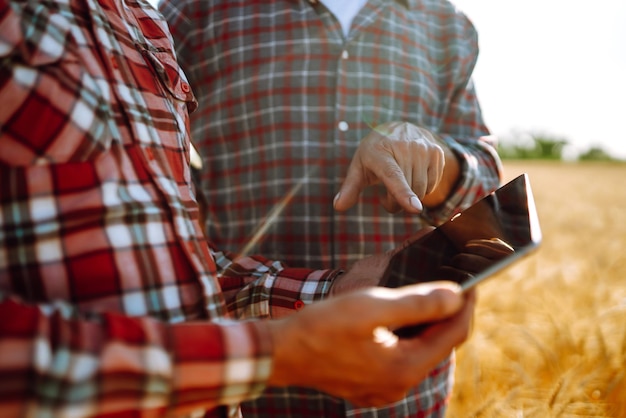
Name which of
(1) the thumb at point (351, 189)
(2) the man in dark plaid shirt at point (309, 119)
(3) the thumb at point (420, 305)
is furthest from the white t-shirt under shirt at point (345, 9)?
(3) the thumb at point (420, 305)

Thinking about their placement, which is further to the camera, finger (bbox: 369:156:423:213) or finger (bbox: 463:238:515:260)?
finger (bbox: 369:156:423:213)

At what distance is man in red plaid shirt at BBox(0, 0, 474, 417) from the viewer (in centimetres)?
53

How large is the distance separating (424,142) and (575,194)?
32.3 feet

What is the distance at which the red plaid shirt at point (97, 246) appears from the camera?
53cm

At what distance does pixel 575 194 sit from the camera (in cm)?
969

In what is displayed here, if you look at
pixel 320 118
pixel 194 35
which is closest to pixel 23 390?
pixel 320 118

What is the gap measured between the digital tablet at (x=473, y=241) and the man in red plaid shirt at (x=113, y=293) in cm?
13

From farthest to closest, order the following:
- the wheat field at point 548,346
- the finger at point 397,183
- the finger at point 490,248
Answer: the wheat field at point 548,346 < the finger at point 397,183 < the finger at point 490,248

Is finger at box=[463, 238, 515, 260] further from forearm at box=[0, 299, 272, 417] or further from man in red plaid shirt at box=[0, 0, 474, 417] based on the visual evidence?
forearm at box=[0, 299, 272, 417]

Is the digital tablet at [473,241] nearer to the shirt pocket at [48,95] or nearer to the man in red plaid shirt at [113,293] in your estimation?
the man in red plaid shirt at [113,293]

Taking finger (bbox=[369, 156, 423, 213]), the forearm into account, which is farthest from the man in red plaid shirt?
finger (bbox=[369, 156, 423, 213])

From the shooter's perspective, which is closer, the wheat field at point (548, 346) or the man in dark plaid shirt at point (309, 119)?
the man in dark plaid shirt at point (309, 119)

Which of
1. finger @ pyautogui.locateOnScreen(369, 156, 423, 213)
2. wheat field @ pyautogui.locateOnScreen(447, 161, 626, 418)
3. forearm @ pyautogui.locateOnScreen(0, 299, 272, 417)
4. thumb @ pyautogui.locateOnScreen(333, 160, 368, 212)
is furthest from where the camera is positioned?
wheat field @ pyautogui.locateOnScreen(447, 161, 626, 418)

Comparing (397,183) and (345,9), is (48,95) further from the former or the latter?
(345,9)
